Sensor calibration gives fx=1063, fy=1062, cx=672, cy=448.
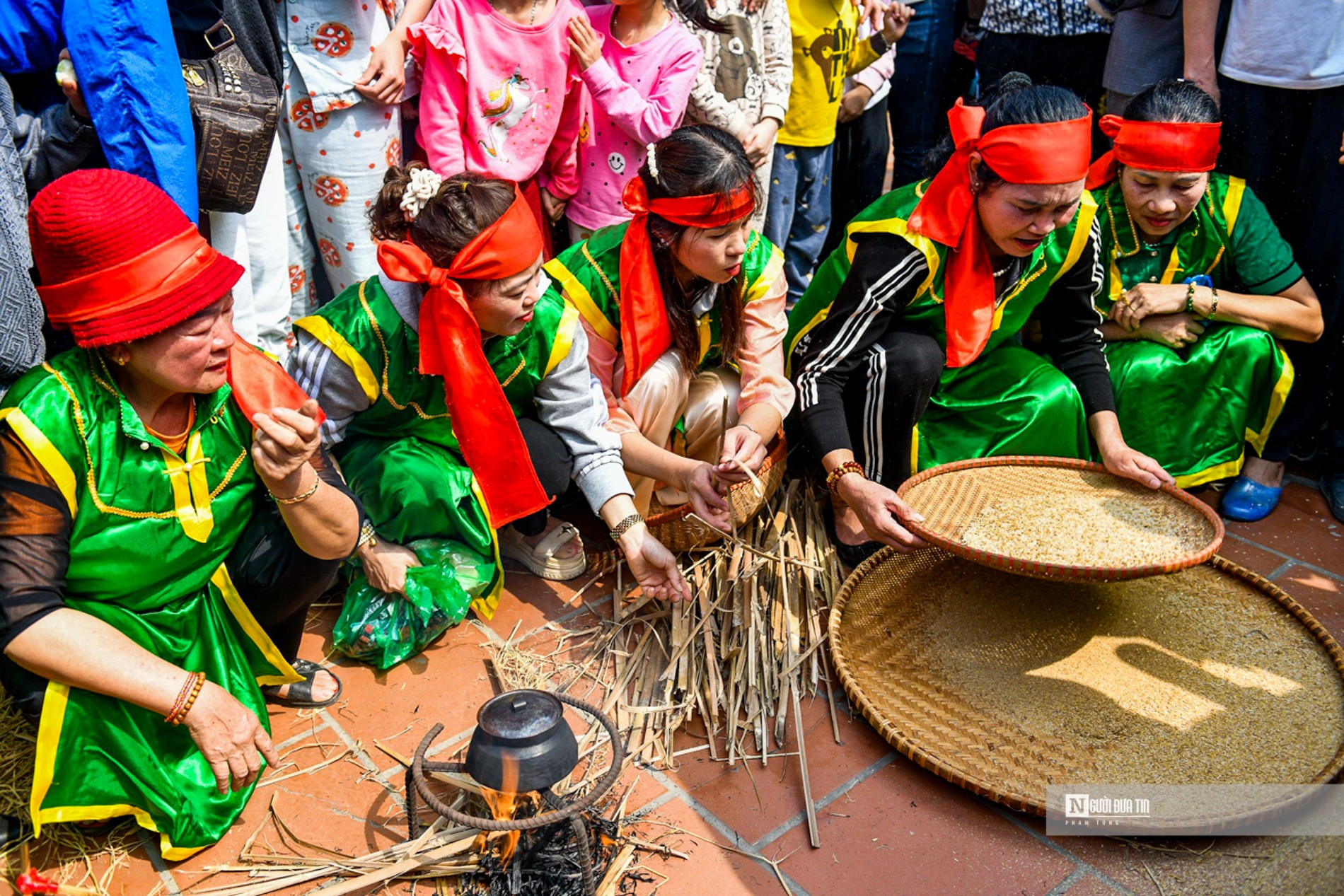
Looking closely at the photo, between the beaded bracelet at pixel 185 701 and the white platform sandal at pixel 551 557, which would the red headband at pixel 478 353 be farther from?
the beaded bracelet at pixel 185 701

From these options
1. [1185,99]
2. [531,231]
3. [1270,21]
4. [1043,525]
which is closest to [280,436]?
[531,231]

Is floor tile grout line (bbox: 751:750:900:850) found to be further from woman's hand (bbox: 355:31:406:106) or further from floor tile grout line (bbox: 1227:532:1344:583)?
woman's hand (bbox: 355:31:406:106)

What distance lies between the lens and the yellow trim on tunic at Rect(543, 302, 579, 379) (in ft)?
9.12

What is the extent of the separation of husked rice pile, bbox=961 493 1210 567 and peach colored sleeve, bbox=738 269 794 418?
28.2 inches

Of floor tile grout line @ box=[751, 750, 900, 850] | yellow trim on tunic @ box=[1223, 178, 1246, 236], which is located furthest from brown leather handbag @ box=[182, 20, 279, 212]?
yellow trim on tunic @ box=[1223, 178, 1246, 236]

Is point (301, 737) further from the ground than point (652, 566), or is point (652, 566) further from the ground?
point (652, 566)

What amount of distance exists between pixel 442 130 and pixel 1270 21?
2.62 meters

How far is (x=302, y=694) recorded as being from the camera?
2590mm

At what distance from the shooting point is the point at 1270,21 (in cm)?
336

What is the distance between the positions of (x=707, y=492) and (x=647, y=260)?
67cm

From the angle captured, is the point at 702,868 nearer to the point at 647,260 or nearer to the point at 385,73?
the point at 647,260

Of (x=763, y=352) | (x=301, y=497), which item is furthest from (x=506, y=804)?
(x=763, y=352)

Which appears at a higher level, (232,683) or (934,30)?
(934,30)

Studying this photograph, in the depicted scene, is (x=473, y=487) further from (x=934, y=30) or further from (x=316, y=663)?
(x=934, y=30)
